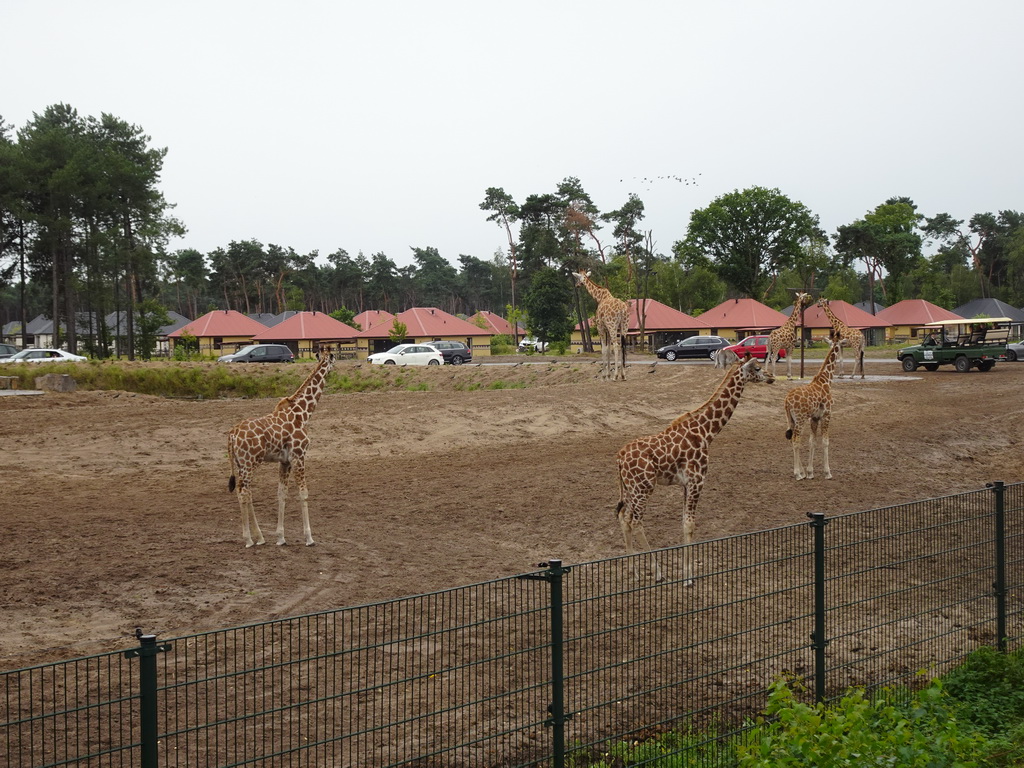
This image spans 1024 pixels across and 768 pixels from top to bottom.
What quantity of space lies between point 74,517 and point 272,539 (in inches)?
135

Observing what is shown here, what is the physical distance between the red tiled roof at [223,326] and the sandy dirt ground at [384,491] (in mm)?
54447

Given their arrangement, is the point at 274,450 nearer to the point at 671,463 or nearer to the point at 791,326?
the point at 671,463

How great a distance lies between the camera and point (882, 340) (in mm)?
93188

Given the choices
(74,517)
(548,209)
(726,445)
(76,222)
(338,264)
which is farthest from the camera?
(338,264)

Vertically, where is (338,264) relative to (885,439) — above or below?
above

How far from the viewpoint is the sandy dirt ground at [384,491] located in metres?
10.5

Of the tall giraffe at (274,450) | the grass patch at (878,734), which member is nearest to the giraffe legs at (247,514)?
the tall giraffe at (274,450)

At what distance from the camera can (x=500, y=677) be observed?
316 inches

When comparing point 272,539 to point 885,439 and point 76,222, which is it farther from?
point 76,222

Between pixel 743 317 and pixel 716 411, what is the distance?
69.8 m

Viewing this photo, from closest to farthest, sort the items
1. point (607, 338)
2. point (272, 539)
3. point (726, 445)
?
point (272, 539) → point (726, 445) → point (607, 338)

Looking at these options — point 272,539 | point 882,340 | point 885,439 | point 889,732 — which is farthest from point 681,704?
point 882,340

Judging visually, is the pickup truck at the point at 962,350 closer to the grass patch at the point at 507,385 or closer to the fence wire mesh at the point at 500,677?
the grass patch at the point at 507,385

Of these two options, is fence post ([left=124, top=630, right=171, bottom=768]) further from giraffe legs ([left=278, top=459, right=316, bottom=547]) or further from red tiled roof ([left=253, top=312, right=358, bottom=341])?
red tiled roof ([left=253, top=312, right=358, bottom=341])
